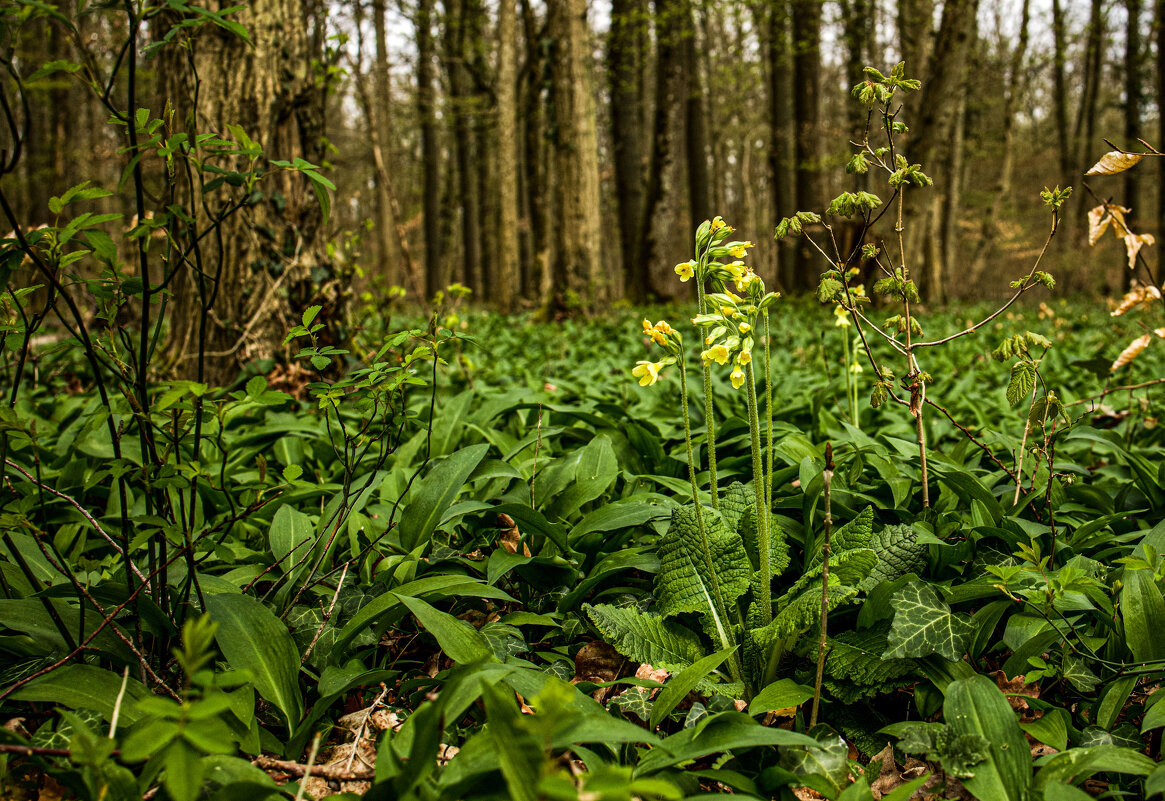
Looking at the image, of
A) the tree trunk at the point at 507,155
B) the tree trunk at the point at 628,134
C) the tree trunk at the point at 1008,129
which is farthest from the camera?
the tree trunk at the point at 1008,129

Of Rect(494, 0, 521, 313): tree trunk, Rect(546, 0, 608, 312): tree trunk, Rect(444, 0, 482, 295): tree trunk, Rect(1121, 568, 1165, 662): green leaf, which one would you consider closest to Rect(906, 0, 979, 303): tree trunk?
Rect(546, 0, 608, 312): tree trunk

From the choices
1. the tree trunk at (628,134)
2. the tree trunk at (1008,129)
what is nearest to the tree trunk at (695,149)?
the tree trunk at (628,134)

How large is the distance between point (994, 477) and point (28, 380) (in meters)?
4.85

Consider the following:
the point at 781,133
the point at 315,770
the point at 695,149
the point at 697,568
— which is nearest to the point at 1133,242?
the point at 697,568

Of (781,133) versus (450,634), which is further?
(781,133)

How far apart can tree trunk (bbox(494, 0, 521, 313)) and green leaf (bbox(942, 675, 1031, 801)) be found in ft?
33.4

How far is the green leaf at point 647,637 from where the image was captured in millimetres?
1518

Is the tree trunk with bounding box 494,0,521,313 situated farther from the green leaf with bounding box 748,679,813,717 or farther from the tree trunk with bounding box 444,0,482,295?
the green leaf with bounding box 748,679,813,717

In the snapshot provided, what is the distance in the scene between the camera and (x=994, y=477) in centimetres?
223

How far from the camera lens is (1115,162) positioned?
1487mm

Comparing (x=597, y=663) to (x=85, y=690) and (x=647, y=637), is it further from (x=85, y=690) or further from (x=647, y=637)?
(x=85, y=690)

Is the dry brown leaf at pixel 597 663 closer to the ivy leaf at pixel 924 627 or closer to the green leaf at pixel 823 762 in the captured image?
the green leaf at pixel 823 762

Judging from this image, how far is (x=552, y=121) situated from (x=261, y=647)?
7796 millimetres

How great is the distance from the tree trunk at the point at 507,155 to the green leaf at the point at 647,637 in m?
9.82
